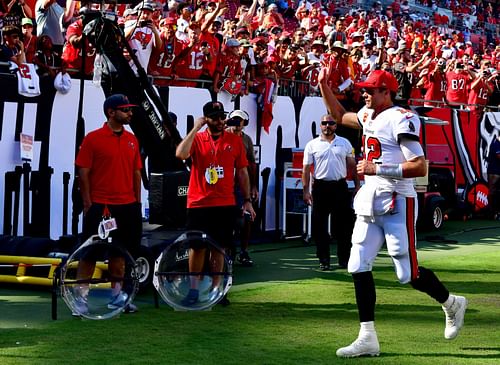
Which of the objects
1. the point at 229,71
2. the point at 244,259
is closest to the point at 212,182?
the point at 244,259

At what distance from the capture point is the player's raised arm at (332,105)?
741 cm

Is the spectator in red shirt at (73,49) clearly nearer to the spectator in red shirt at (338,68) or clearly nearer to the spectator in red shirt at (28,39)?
the spectator in red shirt at (28,39)

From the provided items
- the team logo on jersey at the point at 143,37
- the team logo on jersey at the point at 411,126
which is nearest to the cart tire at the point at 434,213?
the team logo on jersey at the point at 143,37

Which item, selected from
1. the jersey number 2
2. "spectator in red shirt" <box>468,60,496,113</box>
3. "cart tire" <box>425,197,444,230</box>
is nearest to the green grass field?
the jersey number 2

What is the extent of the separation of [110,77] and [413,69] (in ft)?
38.4

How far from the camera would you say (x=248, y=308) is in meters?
9.24

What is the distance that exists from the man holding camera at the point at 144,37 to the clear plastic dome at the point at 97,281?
244 inches

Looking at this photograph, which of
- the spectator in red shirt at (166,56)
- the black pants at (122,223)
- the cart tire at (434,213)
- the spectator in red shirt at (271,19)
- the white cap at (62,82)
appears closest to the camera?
the black pants at (122,223)

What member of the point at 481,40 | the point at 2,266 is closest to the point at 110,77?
the point at 2,266

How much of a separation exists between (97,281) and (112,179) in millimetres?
992

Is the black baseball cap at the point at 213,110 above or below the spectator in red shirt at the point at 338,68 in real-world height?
below

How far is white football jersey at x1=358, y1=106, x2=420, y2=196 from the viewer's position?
7066 millimetres

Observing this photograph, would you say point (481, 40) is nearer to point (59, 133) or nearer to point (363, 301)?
point (59, 133)

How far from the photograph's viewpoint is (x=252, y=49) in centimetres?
1670
